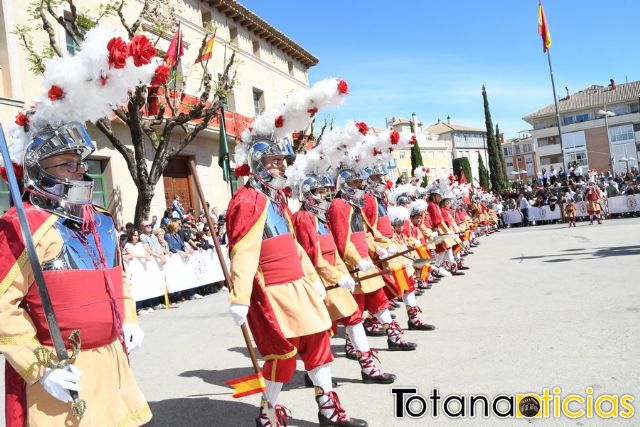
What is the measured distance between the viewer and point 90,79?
2.71 metres

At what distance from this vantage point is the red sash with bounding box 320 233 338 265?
213 inches

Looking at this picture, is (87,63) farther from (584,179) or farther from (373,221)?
(584,179)

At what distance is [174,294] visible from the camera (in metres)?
12.6

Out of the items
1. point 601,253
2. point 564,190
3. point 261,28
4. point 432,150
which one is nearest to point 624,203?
point 564,190

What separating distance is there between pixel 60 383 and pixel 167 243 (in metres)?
10.4

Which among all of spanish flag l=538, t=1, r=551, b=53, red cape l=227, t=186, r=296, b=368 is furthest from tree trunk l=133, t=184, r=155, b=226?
spanish flag l=538, t=1, r=551, b=53

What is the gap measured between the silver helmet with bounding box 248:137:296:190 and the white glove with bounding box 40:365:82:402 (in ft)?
6.82

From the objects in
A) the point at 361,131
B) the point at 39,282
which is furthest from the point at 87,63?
the point at 361,131

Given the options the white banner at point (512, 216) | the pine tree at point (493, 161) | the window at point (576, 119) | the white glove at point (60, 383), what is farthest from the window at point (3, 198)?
the window at point (576, 119)

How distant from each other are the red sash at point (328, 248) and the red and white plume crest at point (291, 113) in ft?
4.93

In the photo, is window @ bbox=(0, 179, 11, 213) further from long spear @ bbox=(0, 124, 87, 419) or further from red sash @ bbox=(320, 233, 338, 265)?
long spear @ bbox=(0, 124, 87, 419)

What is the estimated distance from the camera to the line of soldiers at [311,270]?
3.81 metres

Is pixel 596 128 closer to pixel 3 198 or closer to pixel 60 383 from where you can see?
pixel 3 198

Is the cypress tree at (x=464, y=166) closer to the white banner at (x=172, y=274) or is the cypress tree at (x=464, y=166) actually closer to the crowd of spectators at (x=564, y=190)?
the crowd of spectators at (x=564, y=190)
